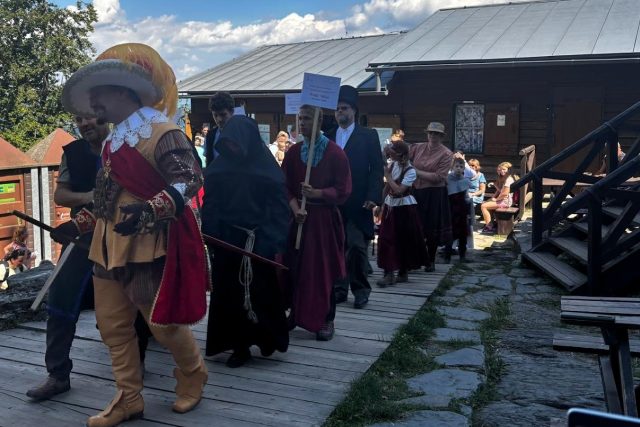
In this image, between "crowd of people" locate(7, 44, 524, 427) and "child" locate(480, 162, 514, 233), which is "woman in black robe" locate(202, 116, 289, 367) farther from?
"child" locate(480, 162, 514, 233)

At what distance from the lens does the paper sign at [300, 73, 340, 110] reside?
409 cm

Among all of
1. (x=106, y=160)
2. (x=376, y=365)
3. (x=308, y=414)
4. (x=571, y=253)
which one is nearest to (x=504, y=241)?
(x=571, y=253)

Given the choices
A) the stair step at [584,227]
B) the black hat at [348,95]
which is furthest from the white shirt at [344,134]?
the stair step at [584,227]

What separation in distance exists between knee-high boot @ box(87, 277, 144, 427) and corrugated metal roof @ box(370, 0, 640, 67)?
Result: 11296mm

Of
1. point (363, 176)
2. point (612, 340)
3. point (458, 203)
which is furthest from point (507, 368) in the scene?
point (458, 203)

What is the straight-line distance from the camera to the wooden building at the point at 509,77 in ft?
41.3

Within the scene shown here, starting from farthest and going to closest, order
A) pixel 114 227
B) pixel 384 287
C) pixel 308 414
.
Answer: pixel 384 287, pixel 308 414, pixel 114 227

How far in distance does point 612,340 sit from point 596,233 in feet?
8.73

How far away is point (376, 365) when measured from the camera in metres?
3.79

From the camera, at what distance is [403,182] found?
6086 mm

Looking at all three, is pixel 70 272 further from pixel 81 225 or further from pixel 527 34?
pixel 527 34

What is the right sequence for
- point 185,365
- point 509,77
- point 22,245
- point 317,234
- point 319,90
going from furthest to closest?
point 509,77, point 22,245, point 317,234, point 319,90, point 185,365

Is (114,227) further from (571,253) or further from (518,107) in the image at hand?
(518,107)

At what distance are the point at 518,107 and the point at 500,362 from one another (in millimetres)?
10617
